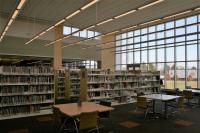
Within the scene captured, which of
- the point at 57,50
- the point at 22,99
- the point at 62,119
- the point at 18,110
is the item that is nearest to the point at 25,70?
the point at 22,99

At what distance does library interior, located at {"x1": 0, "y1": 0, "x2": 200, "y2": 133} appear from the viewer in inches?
233

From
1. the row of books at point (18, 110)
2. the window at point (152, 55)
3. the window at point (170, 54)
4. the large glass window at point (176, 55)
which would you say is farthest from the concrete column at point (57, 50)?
the window at point (170, 54)

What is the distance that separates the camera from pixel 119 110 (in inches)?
345

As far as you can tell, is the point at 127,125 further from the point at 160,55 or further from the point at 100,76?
the point at 160,55

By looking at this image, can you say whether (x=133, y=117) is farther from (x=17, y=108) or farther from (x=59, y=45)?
(x=59, y=45)

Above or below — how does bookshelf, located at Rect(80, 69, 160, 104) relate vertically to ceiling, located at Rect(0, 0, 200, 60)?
below

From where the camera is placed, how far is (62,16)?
39.8ft

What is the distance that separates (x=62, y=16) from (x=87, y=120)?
912cm

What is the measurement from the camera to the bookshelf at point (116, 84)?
9011 mm

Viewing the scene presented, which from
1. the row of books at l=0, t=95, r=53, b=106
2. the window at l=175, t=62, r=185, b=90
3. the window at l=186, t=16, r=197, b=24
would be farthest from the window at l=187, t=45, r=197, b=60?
the row of books at l=0, t=95, r=53, b=106

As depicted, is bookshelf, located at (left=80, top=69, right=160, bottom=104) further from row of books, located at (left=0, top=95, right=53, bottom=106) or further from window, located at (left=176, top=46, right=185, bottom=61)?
window, located at (left=176, top=46, right=185, bottom=61)

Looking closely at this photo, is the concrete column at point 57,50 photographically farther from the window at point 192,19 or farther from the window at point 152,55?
the window at point 192,19

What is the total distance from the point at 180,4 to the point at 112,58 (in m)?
8.65

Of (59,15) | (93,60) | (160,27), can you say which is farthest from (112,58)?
(59,15)
